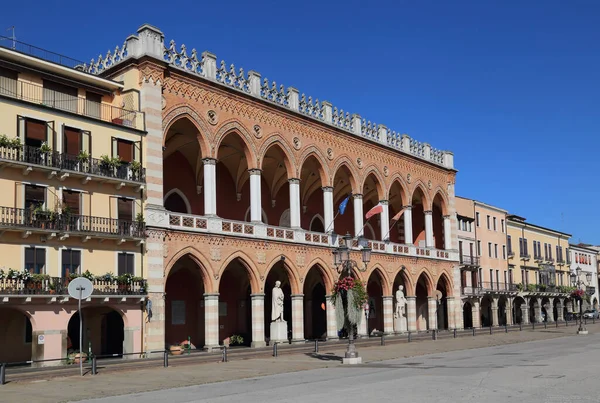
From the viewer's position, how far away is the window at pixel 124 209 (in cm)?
2809

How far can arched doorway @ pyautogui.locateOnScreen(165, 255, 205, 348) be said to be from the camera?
3619 cm

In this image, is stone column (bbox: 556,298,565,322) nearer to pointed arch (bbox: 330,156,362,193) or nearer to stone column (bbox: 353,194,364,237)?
stone column (bbox: 353,194,364,237)

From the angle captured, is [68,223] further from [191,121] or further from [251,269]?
[251,269]

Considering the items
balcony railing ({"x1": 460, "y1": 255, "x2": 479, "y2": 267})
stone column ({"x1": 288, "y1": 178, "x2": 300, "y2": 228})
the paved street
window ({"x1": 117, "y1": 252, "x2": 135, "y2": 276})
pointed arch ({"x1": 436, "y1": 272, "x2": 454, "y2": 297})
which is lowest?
the paved street

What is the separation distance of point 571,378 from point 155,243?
17.4m

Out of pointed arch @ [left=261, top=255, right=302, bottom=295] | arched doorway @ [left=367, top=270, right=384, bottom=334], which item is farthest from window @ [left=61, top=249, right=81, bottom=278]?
arched doorway @ [left=367, top=270, right=384, bottom=334]

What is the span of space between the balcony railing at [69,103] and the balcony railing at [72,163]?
6.18ft

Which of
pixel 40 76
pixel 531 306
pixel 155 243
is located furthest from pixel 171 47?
pixel 531 306

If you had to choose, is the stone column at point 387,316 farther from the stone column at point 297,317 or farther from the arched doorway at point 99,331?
the arched doorway at point 99,331

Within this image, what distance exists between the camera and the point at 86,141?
27.1m

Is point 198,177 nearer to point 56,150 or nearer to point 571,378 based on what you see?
point 56,150

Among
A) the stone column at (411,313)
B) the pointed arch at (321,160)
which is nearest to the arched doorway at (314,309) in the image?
the stone column at (411,313)

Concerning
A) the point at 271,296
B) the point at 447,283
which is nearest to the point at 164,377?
the point at 271,296

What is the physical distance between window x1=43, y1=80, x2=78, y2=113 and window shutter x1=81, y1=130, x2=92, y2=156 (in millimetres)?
1708
